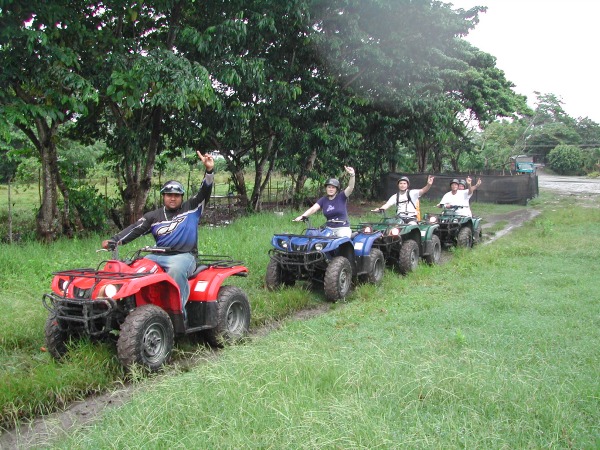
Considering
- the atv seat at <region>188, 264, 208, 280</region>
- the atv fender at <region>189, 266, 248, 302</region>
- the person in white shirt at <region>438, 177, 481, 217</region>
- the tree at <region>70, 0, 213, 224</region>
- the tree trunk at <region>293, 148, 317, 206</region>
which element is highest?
the tree at <region>70, 0, 213, 224</region>

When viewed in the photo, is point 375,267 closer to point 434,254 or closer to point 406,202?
point 406,202

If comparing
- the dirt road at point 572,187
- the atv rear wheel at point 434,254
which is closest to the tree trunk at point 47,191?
the atv rear wheel at point 434,254

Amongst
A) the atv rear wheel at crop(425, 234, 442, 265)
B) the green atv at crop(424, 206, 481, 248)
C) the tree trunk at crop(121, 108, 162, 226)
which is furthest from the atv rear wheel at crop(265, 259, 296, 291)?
the tree trunk at crop(121, 108, 162, 226)

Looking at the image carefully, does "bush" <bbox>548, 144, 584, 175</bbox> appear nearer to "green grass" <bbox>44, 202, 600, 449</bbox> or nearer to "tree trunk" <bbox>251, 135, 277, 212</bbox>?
"tree trunk" <bbox>251, 135, 277, 212</bbox>

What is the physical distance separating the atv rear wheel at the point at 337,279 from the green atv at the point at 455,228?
181 inches

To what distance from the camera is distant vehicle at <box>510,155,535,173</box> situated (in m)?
43.8

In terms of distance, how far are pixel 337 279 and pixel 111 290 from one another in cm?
367

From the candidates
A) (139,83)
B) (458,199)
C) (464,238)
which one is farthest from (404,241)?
(139,83)

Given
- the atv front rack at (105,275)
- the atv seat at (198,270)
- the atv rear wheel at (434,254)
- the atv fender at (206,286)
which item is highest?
the atv front rack at (105,275)

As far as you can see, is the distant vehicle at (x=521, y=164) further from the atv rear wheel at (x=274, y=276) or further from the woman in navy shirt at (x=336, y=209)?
the atv rear wheel at (x=274, y=276)

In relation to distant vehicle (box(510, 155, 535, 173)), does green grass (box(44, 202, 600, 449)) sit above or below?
below

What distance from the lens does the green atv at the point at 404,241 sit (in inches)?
389

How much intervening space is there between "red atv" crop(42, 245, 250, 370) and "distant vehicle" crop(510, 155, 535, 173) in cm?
4059

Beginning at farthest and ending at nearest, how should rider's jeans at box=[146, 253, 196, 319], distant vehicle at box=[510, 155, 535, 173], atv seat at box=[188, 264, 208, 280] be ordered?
distant vehicle at box=[510, 155, 535, 173] → atv seat at box=[188, 264, 208, 280] → rider's jeans at box=[146, 253, 196, 319]
